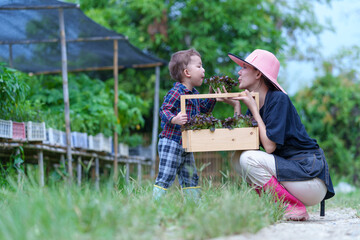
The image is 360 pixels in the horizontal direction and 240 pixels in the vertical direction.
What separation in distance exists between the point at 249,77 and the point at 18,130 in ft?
8.53

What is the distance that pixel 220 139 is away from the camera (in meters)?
3.43

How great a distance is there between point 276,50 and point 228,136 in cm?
798

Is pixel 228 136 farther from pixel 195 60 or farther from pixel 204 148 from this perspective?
pixel 195 60

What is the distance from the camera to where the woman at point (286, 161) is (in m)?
3.42

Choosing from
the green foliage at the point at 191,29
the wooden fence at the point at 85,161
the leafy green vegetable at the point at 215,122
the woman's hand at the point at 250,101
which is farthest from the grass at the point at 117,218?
the green foliage at the point at 191,29

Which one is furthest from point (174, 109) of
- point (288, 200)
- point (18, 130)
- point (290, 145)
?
point (18, 130)

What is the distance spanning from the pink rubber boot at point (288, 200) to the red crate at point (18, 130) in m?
2.75

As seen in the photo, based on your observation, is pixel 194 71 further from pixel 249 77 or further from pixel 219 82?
pixel 249 77

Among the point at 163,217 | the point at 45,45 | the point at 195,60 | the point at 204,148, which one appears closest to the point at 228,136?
the point at 204,148

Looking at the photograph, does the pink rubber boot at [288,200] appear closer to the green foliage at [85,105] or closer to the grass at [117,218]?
the grass at [117,218]

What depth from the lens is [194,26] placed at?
11.2 m

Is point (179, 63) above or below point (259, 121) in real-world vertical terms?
above

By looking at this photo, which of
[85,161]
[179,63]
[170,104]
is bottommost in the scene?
[85,161]

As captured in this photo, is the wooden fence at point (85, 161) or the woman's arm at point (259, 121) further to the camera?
the wooden fence at point (85, 161)
